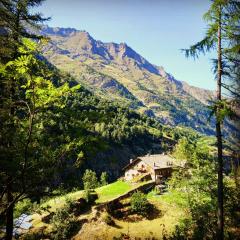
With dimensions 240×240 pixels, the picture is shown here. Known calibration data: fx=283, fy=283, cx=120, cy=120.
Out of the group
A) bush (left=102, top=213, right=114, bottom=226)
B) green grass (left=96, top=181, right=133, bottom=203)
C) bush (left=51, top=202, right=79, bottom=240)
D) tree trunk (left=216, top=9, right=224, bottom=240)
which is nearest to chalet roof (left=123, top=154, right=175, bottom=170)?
green grass (left=96, top=181, right=133, bottom=203)

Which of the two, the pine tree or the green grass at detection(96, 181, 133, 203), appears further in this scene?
the green grass at detection(96, 181, 133, 203)

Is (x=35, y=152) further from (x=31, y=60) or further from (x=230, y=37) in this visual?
(x=230, y=37)

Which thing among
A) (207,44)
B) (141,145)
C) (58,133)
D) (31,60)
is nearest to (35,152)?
(58,133)

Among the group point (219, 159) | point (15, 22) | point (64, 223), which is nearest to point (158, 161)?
point (64, 223)

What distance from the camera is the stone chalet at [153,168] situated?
67812 mm

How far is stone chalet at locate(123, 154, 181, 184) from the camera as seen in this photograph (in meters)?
67.8

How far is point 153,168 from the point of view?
68.9 m

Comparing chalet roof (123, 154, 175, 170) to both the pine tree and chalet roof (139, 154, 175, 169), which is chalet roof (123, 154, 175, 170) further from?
the pine tree

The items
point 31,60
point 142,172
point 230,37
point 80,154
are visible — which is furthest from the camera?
point 142,172

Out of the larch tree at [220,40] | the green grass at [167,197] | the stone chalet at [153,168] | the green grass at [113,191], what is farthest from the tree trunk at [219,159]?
the stone chalet at [153,168]

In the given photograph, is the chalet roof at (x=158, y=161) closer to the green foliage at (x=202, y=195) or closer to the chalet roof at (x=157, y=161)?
the chalet roof at (x=157, y=161)

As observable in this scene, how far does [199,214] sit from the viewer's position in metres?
29.9

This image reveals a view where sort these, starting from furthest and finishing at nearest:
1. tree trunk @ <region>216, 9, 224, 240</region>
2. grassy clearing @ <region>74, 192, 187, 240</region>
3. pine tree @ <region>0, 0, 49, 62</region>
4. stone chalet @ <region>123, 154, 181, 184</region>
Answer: stone chalet @ <region>123, 154, 181, 184</region> < grassy clearing @ <region>74, 192, 187, 240</region> < tree trunk @ <region>216, 9, 224, 240</region> < pine tree @ <region>0, 0, 49, 62</region>

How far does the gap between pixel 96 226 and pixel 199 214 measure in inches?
868
